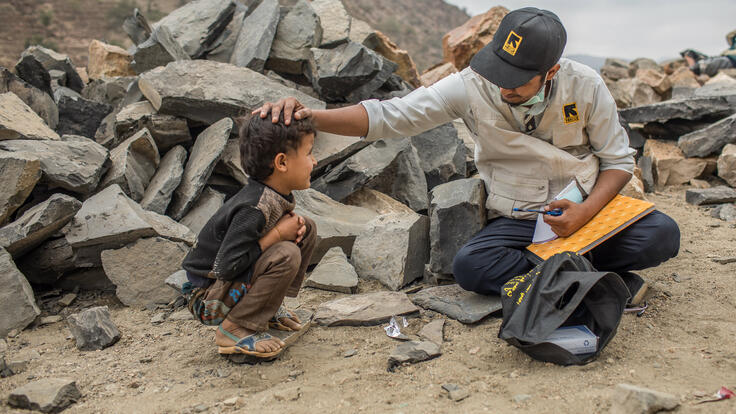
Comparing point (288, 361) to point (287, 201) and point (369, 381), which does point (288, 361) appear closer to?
point (369, 381)

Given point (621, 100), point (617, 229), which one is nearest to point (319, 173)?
point (617, 229)

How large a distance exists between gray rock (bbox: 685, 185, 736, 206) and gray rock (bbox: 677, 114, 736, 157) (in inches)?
34.6

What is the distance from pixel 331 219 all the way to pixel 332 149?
66 centimetres

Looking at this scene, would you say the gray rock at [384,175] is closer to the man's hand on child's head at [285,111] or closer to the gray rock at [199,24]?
the man's hand on child's head at [285,111]

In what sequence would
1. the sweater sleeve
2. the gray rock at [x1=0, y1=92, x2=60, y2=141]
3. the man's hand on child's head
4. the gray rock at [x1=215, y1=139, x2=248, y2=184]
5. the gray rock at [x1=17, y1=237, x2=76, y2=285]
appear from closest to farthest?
the sweater sleeve → the man's hand on child's head → the gray rock at [x1=17, y1=237, x2=76, y2=285] → the gray rock at [x1=0, y1=92, x2=60, y2=141] → the gray rock at [x1=215, y1=139, x2=248, y2=184]

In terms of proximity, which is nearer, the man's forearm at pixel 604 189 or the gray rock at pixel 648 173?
the man's forearm at pixel 604 189

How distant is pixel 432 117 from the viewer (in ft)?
9.93

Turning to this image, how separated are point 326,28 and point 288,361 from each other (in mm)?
3948

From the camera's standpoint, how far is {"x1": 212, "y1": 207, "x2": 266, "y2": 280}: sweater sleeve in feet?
7.30

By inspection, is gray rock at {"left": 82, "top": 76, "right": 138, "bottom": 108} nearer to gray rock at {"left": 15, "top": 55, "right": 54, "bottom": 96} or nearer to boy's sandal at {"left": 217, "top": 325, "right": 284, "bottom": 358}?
gray rock at {"left": 15, "top": 55, "right": 54, "bottom": 96}

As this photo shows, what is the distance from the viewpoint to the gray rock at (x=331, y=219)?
367 centimetres

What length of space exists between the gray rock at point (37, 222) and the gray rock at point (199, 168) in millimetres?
771

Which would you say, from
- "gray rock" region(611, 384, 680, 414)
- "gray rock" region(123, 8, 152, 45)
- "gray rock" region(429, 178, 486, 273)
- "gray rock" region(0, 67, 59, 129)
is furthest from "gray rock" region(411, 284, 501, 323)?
"gray rock" region(123, 8, 152, 45)

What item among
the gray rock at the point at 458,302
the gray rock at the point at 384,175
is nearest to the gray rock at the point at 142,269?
the gray rock at the point at 384,175
